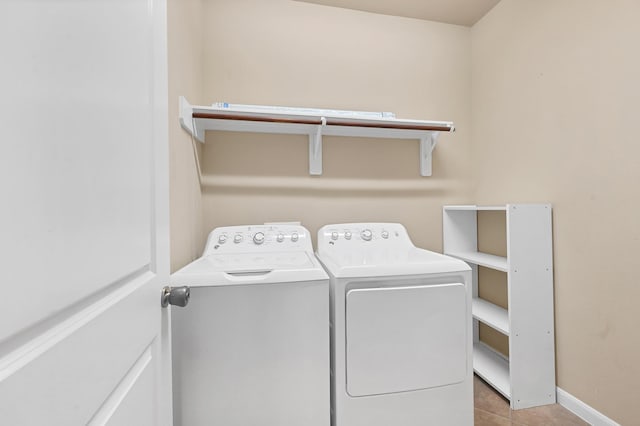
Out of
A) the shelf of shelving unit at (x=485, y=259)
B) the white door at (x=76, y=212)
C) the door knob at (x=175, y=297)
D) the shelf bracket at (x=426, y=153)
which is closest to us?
the white door at (x=76, y=212)

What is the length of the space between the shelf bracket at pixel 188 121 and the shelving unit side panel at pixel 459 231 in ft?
6.22

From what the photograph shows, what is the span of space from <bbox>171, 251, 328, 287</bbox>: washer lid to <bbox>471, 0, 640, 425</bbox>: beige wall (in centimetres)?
144

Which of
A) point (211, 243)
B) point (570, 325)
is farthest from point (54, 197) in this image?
point (570, 325)

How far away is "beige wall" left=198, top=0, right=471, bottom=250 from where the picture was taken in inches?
74.7

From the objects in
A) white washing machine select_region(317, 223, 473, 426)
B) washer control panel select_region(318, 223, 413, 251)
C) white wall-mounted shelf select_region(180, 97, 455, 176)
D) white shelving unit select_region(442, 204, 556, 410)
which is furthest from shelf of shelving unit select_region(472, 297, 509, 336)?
white wall-mounted shelf select_region(180, 97, 455, 176)

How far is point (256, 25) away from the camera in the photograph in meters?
1.93

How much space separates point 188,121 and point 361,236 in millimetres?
1218

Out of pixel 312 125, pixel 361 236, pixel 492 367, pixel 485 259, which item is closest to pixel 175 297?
pixel 361 236

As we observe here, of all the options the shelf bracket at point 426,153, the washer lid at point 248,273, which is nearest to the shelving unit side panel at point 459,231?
the shelf bracket at point 426,153

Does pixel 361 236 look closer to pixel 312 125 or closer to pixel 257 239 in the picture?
pixel 257 239

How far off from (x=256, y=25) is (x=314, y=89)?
0.59 meters

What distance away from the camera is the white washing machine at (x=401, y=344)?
1175mm

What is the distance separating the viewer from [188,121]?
4.83 feet

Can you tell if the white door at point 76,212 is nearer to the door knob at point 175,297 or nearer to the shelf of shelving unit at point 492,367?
the door knob at point 175,297
